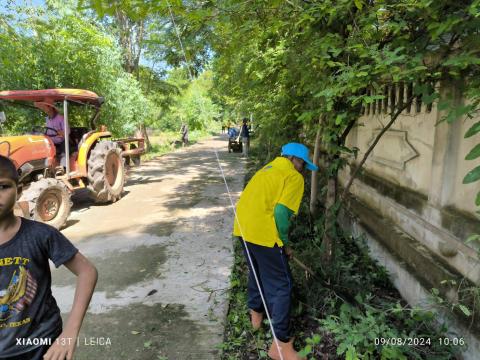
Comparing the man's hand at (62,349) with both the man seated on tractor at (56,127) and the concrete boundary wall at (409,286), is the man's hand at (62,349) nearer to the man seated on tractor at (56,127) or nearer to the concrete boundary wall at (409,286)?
the concrete boundary wall at (409,286)

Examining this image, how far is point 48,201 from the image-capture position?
217 inches

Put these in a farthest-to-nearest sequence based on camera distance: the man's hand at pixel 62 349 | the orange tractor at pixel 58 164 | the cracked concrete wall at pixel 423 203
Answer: the orange tractor at pixel 58 164 < the cracked concrete wall at pixel 423 203 < the man's hand at pixel 62 349

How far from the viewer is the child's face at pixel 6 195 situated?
144 cm

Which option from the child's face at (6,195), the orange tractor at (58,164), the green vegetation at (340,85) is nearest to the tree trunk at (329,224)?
the green vegetation at (340,85)

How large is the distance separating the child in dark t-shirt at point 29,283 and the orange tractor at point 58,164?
12.9 ft

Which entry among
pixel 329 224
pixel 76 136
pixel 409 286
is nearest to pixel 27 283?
pixel 329 224

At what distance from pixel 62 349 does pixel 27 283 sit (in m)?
0.34

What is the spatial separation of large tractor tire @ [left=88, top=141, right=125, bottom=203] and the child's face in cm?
543

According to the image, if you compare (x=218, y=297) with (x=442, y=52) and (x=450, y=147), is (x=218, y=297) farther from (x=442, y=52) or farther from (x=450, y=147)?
(x=442, y=52)

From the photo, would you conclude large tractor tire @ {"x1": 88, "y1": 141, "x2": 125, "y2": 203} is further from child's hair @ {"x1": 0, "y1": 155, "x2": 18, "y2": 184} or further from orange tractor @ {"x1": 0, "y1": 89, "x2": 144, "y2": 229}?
child's hair @ {"x1": 0, "y1": 155, "x2": 18, "y2": 184}

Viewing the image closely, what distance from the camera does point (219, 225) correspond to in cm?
600

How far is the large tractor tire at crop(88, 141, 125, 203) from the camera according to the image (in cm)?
669

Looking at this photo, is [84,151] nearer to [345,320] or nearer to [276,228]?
[276,228]

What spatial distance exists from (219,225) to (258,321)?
3.03 meters
